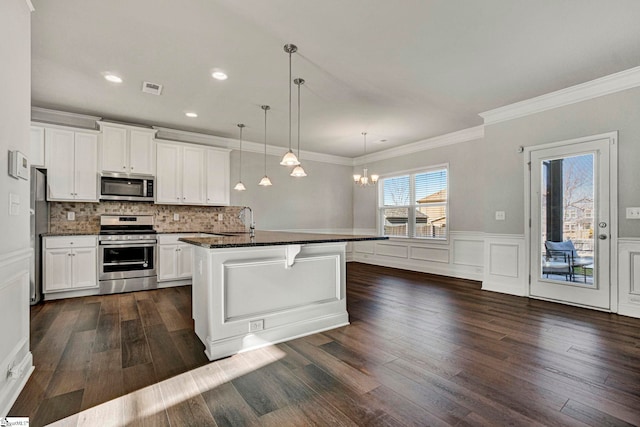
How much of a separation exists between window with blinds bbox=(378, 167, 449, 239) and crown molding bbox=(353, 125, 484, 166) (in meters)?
0.50

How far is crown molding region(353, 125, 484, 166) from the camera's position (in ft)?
18.5

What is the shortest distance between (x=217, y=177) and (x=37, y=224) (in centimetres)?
259

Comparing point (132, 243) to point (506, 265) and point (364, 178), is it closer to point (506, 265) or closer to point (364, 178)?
point (364, 178)

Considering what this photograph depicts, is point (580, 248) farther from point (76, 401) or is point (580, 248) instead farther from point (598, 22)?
point (76, 401)

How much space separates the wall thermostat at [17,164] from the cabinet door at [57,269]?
271 centimetres

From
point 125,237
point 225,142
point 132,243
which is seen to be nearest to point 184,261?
point 132,243

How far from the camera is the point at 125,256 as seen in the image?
471 centimetres

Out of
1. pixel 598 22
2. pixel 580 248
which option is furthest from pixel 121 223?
pixel 580 248

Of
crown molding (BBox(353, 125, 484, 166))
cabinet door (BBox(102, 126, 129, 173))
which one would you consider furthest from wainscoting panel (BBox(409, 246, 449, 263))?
cabinet door (BBox(102, 126, 129, 173))

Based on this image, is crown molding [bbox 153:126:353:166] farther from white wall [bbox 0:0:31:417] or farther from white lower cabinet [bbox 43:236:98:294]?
white wall [bbox 0:0:31:417]

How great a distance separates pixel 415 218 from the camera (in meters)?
6.75

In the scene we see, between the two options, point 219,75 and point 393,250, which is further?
point 393,250

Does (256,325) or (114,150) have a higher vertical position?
(114,150)

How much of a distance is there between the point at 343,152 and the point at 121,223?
4813 mm
